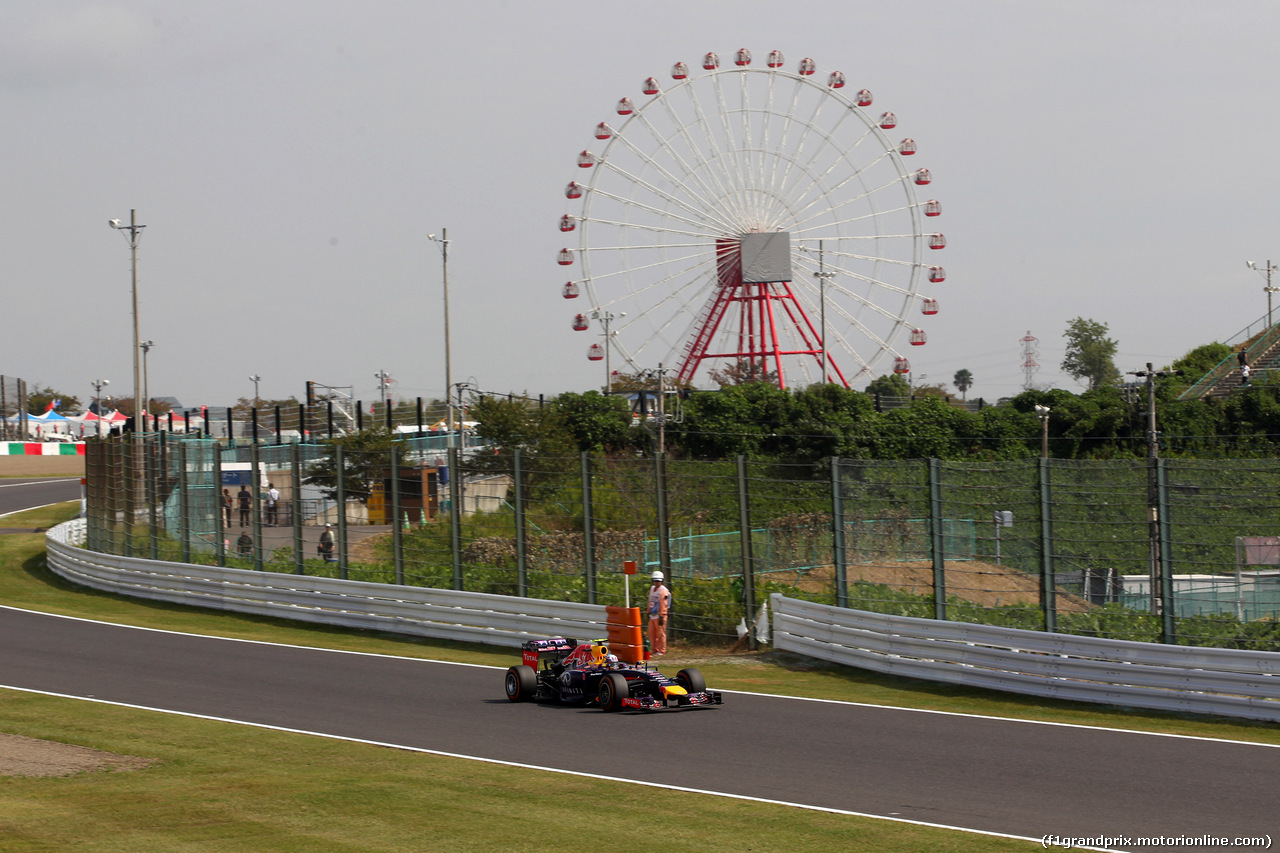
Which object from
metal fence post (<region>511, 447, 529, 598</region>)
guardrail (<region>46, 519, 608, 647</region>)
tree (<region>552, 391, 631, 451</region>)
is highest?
tree (<region>552, 391, 631, 451</region>)

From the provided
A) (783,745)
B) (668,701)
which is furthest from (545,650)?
(783,745)

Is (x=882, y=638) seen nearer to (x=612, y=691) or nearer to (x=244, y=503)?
(x=612, y=691)

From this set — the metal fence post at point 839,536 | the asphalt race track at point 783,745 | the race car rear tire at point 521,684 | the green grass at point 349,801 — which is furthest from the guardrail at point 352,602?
the green grass at point 349,801

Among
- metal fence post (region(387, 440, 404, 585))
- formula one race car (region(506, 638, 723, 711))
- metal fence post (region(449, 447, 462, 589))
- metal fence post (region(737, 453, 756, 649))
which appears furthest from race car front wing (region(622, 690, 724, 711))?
metal fence post (region(387, 440, 404, 585))

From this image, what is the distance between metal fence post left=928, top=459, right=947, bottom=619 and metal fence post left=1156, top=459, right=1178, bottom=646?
259 cm

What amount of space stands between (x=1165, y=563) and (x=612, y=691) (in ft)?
19.3

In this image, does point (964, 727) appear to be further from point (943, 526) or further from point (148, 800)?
point (148, 800)

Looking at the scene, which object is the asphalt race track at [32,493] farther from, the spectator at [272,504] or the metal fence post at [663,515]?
the metal fence post at [663,515]

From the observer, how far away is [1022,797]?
8.89 m

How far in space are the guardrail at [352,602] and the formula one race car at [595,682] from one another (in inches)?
155

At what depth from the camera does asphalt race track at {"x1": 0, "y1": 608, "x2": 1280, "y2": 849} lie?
28.3 ft

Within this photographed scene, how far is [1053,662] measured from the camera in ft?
44.7

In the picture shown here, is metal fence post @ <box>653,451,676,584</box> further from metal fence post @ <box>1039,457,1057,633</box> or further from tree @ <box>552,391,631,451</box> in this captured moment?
tree @ <box>552,391,631,451</box>

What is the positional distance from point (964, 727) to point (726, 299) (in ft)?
165
